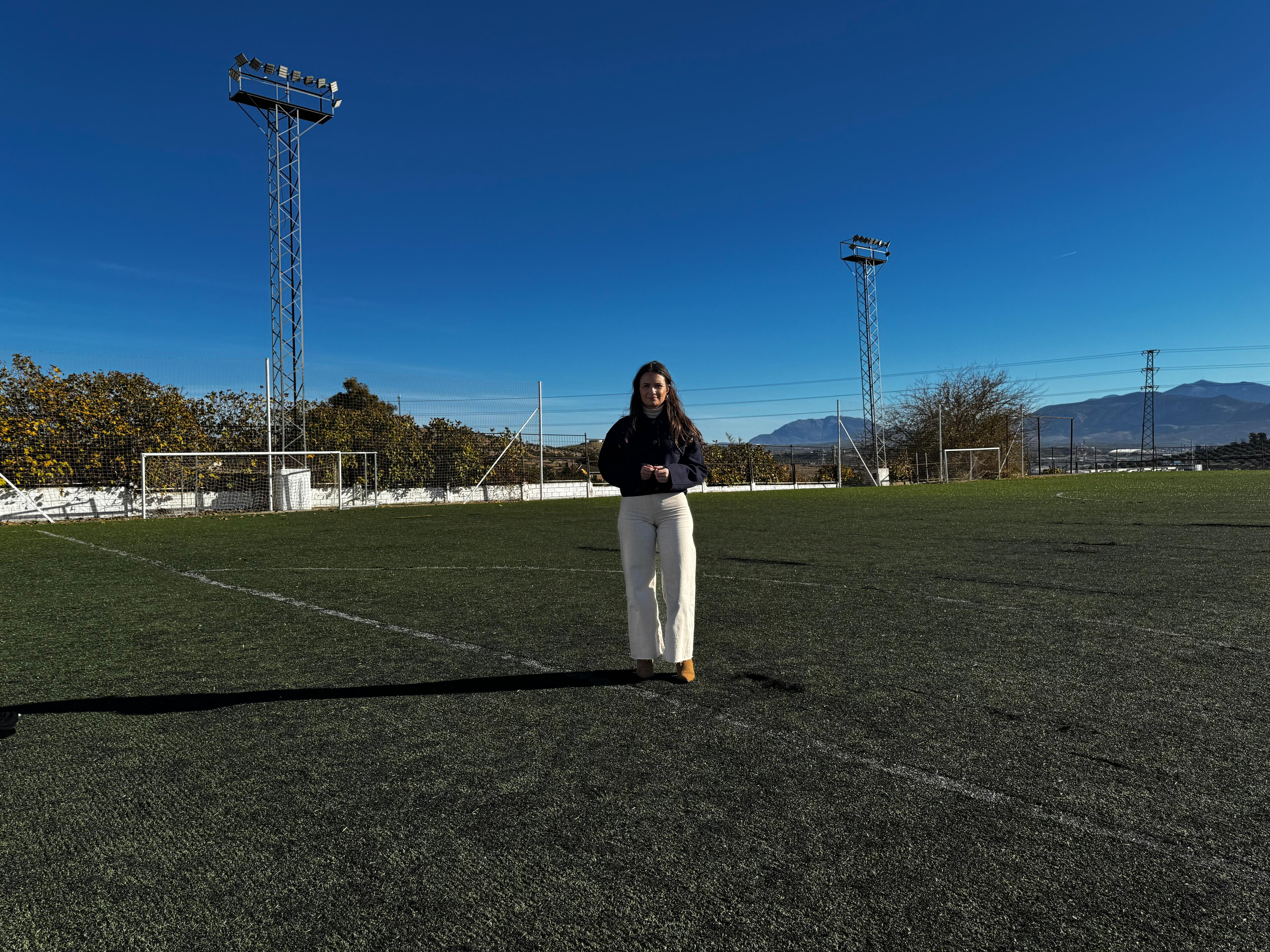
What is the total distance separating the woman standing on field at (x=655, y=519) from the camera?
12.6 feet

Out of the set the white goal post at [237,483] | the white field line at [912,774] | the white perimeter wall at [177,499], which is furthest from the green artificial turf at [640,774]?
the white goal post at [237,483]

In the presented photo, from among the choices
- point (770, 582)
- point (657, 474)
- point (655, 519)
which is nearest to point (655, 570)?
point (655, 519)

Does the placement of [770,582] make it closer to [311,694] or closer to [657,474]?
[657,474]

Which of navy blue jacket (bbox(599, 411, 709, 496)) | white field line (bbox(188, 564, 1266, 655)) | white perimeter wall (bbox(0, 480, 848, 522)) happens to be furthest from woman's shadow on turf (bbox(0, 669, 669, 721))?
white perimeter wall (bbox(0, 480, 848, 522))

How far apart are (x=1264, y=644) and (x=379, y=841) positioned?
4.83 metres

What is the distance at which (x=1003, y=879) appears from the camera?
203 cm

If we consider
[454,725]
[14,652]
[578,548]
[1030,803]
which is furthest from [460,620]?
[578,548]

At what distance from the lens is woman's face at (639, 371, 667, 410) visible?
3.93 metres

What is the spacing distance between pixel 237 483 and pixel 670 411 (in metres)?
20.3

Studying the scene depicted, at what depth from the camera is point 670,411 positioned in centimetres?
398

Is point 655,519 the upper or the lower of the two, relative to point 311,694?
upper

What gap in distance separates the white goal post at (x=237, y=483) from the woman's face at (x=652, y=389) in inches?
716

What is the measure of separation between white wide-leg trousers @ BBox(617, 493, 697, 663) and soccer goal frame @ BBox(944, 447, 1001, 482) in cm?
3688

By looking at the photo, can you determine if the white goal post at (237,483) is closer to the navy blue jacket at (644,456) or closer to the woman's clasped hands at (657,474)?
the navy blue jacket at (644,456)
